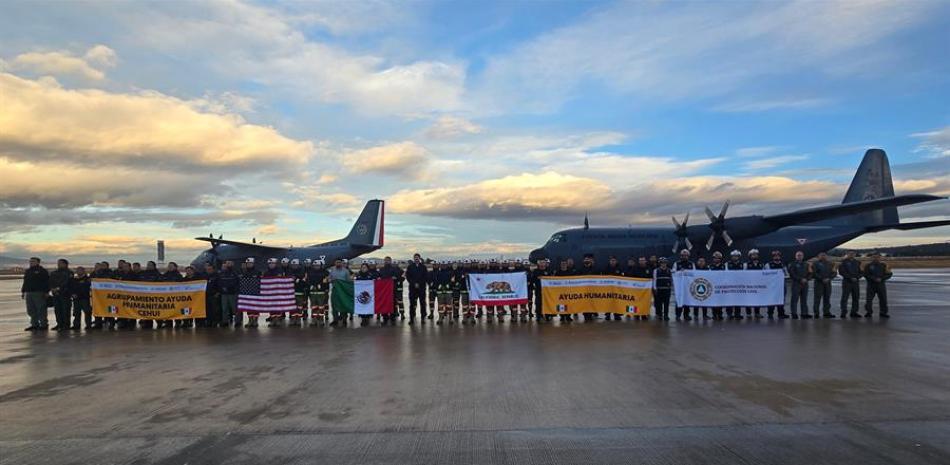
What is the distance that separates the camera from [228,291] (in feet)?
47.6

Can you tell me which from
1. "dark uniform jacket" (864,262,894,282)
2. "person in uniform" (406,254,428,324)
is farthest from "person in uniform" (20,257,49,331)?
"dark uniform jacket" (864,262,894,282)

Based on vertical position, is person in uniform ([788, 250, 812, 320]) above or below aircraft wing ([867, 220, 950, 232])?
below

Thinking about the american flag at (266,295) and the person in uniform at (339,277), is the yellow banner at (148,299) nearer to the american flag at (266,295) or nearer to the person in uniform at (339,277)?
the american flag at (266,295)

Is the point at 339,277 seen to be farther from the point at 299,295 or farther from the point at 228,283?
the point at 228,283

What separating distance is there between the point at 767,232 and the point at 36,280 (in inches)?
1077

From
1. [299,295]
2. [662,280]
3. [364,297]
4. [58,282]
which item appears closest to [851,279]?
[662,280]

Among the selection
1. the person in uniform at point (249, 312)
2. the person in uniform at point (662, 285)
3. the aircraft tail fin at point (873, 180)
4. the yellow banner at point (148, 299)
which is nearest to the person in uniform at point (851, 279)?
the person in uniform at point (662, 285)

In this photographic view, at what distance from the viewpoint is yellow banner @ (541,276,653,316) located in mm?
14773

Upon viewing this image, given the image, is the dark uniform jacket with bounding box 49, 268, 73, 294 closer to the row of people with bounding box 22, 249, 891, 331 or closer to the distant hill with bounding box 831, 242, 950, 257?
the row of people with bounding box 22, 249, 891, 331

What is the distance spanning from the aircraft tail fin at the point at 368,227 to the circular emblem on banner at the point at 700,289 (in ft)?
83.1

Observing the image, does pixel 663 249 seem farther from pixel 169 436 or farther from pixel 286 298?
pixel 169 436

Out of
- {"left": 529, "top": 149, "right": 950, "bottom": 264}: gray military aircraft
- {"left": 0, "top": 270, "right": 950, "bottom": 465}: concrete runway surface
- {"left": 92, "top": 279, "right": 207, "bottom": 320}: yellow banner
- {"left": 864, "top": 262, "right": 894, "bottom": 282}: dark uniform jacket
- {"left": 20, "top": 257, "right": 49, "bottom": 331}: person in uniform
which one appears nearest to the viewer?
{"left": 0, "top": 270, "right": 950, "bottom": 465}: concrete runway surface

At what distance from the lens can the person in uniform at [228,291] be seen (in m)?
14.5

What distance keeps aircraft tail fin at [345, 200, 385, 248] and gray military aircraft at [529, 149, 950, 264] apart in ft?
44.7
